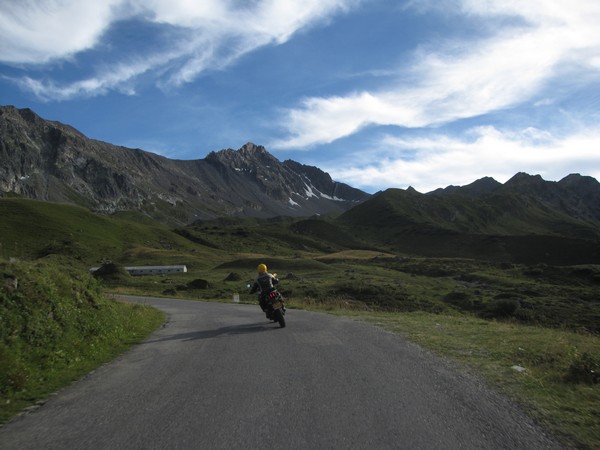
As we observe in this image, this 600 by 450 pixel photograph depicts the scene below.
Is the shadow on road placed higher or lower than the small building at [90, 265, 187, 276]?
higher

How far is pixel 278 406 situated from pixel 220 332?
8427 mm

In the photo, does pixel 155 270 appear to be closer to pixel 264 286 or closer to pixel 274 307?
pixel 264 286

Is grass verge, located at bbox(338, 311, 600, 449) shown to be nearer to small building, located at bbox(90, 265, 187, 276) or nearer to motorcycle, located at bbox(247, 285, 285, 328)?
motorcycle, located at bbox(247, 285, 285, 328)

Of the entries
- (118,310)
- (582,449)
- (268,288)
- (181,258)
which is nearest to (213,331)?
(268,288)

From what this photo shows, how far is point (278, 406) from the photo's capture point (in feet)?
22.3

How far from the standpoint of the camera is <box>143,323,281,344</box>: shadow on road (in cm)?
1390

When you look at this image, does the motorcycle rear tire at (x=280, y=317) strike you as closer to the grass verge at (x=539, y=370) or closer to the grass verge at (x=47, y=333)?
the grass verge at (x=539, y=370)

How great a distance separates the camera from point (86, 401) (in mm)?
7383

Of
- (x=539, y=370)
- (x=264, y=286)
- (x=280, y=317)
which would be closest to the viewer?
(x=539, y=370)

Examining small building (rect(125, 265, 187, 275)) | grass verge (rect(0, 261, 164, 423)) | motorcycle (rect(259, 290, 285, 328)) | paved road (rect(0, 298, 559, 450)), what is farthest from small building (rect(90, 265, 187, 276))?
paved road (rect(0, 298, 559, 450))

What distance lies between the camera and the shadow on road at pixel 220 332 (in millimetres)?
13898

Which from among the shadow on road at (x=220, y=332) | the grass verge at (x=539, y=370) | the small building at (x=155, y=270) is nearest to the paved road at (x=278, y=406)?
the grass verge at (x=539, y=370)

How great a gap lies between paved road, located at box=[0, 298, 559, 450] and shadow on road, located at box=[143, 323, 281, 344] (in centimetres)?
261

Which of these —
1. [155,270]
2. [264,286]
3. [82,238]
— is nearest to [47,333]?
[264,286]
